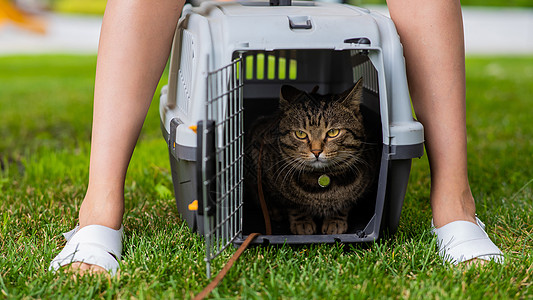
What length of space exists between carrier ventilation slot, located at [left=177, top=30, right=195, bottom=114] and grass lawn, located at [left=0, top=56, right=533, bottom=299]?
0.35 meters

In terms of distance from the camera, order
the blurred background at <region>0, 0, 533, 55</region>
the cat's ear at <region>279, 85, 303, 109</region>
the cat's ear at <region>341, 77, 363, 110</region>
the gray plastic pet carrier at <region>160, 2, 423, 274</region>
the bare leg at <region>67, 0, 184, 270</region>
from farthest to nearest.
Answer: the blurred background at <region>0, 0, 533, 55</region> → the cat's ear at <region>279, 85, 303, 109</region> → the cat's ear at <region>341, 77, 363, 110</region> → the bare leg at <region>67, 0, 184, 270</region> → the gray plastic pet carrier at <region>160, 2, 423, 274</region>

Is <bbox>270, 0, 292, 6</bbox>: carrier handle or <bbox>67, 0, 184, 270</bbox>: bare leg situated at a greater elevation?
<bbox>270, 0, 292, 6</bbox>: carrier handle

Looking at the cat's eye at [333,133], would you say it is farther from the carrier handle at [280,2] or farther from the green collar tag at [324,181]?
the carrier handle at [280,2]

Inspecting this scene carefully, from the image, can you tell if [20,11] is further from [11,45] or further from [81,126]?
[81,126]

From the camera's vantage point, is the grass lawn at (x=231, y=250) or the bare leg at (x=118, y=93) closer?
the grass lawn at (x=231, y=250)

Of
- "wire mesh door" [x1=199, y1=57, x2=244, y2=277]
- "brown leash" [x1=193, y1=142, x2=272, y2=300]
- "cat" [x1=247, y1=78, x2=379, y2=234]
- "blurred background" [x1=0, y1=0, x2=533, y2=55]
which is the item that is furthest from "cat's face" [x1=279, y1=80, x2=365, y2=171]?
"blurred background" [x1=0, y1=0, x2=533, y2=55]

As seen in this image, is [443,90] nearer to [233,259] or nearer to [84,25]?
[233,259]

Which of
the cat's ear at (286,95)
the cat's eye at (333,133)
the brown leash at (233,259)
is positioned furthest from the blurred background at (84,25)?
the brown leash at (233,259)

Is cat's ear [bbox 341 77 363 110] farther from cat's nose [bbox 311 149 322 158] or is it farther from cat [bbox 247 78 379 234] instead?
cat's nose [bbox 311 149 322 158]

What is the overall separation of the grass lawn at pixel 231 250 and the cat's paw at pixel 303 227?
146 millimetres

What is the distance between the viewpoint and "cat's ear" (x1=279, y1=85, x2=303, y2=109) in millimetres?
1627

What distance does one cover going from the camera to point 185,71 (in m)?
1.48

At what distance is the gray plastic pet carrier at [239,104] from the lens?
4.00 feet

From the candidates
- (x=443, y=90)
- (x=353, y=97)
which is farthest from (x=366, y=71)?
(x=443, y=90)
